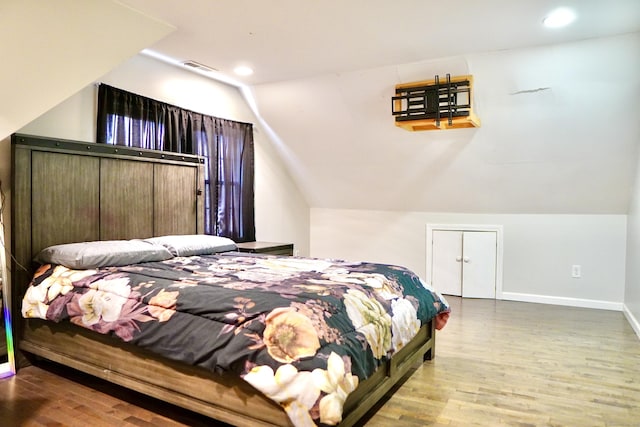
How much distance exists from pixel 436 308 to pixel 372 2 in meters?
2.03

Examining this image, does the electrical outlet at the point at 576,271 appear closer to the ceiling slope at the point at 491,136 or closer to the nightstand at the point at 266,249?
the ceiling slope at the point at 491,136

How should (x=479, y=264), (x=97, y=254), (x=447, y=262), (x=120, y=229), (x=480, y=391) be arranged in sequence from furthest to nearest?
(x=447, y=262) < (x=479, y=264) < (x=120, y=229) < (x=97, y=254) < (x=480, y=391)

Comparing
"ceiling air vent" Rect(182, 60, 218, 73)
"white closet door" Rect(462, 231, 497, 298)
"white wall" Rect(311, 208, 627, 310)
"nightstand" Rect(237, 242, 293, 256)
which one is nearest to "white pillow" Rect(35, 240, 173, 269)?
"nightstand" Rect(237, 242, 293, 256)

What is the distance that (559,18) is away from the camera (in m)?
2.95

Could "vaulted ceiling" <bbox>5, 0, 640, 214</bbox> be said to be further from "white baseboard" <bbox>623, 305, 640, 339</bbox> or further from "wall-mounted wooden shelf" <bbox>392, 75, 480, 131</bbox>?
"white baseboard" <bbox>623, 305, 640, 339</bbox>

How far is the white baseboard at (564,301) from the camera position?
14.9ft

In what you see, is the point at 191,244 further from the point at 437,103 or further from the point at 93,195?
the point at 437,103

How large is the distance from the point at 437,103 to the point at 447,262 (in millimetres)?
2324

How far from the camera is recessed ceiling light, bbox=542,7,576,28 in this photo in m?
2.84

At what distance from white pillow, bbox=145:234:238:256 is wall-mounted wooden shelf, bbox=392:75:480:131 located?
1906mm

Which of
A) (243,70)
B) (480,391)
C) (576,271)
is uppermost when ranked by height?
(243,70)

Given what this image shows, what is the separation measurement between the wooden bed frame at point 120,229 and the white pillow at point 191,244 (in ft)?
1.09

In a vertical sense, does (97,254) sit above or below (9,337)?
above

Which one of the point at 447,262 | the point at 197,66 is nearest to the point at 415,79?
the point at 197,66
